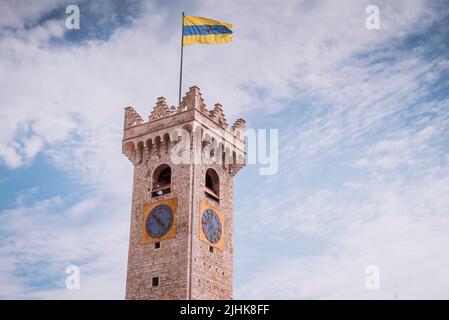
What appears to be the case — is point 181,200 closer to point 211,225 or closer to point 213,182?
point 211,225

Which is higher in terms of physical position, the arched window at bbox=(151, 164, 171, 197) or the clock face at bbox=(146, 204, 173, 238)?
the arched window at bbox=(151, 164, 171, 197)

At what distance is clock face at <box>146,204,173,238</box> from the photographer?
45.1 m

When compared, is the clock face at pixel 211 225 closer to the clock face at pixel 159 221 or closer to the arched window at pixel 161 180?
the clock face at pixel 159 221

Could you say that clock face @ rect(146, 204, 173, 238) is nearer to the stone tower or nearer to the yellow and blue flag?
the stone tower

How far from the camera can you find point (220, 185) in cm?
4912

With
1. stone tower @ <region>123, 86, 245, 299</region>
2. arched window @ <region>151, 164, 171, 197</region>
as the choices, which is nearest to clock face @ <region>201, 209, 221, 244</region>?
stone tower @ <region>123, 86, 245, 299</region>

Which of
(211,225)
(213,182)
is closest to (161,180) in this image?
(213,182)

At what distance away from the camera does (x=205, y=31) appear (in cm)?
5012

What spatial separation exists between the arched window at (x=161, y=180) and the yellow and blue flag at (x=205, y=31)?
1027 cm

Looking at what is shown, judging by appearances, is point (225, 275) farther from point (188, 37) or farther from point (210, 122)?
point (188, 37)

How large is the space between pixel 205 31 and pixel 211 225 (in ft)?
51.0

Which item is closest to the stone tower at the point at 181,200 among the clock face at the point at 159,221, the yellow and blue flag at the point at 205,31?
the clock face at the point at 159,221
